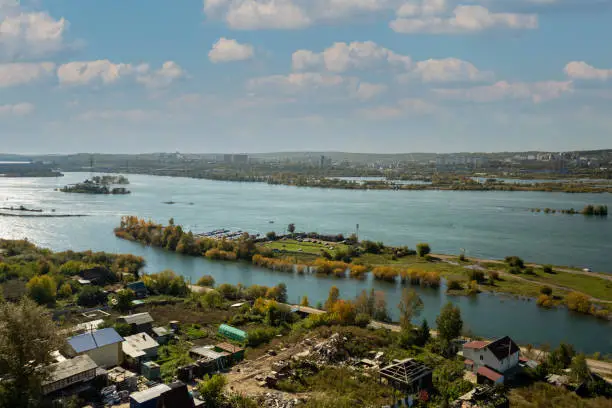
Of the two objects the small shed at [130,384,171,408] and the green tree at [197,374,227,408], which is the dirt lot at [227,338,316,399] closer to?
the green tree at [197,374,227,408]

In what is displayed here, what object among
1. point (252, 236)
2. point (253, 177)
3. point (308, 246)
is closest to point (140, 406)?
point (308, 246)

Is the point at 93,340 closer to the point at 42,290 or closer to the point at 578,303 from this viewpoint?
the point at 42,290

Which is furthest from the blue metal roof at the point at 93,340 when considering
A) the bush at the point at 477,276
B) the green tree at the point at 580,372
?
the bush at the point at 477,276

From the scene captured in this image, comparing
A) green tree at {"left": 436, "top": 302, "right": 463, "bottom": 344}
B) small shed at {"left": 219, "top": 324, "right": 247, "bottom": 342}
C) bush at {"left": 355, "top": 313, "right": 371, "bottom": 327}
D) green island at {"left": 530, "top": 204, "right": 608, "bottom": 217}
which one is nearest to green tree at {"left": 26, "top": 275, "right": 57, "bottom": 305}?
small shed at {"left": 219, "top": 324, "right": 247, "bottom": 342}

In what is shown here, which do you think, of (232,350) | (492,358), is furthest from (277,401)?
(492,358)

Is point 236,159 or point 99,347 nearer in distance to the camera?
point 99,347

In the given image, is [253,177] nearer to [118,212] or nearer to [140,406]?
[118,212]

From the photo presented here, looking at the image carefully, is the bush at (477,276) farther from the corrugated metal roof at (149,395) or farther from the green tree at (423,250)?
the corrugated metal roof at (149,395)
